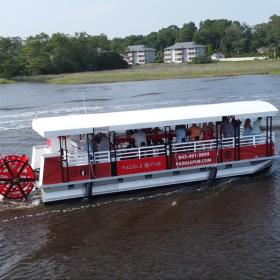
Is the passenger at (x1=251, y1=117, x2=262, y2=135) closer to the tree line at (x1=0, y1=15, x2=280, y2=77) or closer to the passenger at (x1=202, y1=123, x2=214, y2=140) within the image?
the passenger at (x1=202, y1=123, x2=214, y2=140)

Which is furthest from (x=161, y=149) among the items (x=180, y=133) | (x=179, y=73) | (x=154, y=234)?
(x=179, y=73)

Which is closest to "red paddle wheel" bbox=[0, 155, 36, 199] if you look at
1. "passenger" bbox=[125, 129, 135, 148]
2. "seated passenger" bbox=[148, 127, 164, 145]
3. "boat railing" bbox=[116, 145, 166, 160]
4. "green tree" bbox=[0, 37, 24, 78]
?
"boat railing" bbox=[116, 145, 166, 160]

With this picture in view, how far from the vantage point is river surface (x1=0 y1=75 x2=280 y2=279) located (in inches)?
555

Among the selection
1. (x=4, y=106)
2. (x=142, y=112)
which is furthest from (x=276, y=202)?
(x=4, y=106)

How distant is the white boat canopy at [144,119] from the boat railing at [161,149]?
0.94 m

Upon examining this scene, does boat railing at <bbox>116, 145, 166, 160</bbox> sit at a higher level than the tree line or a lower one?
lower

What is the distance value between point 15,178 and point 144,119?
17.8 ft

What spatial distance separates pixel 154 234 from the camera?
1631cm

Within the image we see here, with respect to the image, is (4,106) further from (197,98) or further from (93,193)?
(93,193)

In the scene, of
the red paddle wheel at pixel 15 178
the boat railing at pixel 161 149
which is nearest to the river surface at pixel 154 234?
the red paddle wheel at pixel 15 178

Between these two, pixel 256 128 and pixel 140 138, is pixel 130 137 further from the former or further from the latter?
pixel 256 128

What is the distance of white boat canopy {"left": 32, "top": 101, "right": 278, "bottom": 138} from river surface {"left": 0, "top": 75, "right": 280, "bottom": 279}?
2.76m

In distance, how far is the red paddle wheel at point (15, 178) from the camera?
19.6m

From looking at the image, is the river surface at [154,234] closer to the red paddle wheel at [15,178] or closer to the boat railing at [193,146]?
the red paddle wheel at [15,178]
